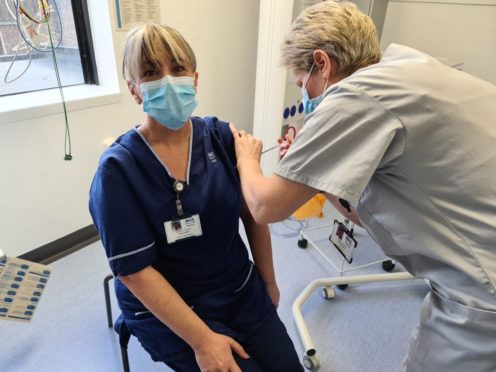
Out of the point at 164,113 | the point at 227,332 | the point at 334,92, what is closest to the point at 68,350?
the point at 227,332

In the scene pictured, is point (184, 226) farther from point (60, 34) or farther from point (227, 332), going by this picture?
point (60, 34)

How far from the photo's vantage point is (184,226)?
100 cm

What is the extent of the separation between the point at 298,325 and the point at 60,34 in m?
2.01

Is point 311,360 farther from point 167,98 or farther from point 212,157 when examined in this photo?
point 167,98

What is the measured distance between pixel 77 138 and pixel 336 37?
5.34ft

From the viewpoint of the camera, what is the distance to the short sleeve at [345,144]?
0.71 meters

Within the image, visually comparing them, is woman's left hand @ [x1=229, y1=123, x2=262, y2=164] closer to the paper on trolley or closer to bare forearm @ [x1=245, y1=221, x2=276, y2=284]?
bare forearm @ [x1=245, y1=221, x2=276, y2=284]

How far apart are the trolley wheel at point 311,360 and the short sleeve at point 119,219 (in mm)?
935

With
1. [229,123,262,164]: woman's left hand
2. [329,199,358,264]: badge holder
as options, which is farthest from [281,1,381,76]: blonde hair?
[329,199,358,264]: badge holder

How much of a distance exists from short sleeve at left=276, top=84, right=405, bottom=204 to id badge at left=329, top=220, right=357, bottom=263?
117 centimetres

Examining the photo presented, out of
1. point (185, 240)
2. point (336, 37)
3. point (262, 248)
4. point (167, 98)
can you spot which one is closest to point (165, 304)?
point (185, 240)

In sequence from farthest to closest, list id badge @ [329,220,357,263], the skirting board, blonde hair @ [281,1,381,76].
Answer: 1. the skirting board
2. id badge @ [329,220,357,263]
3. blonde hair @ [281,1,381,76]

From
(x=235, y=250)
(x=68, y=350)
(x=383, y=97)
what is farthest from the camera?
(x=68, y=350)

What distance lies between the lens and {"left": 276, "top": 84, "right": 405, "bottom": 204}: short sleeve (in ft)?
2.33
